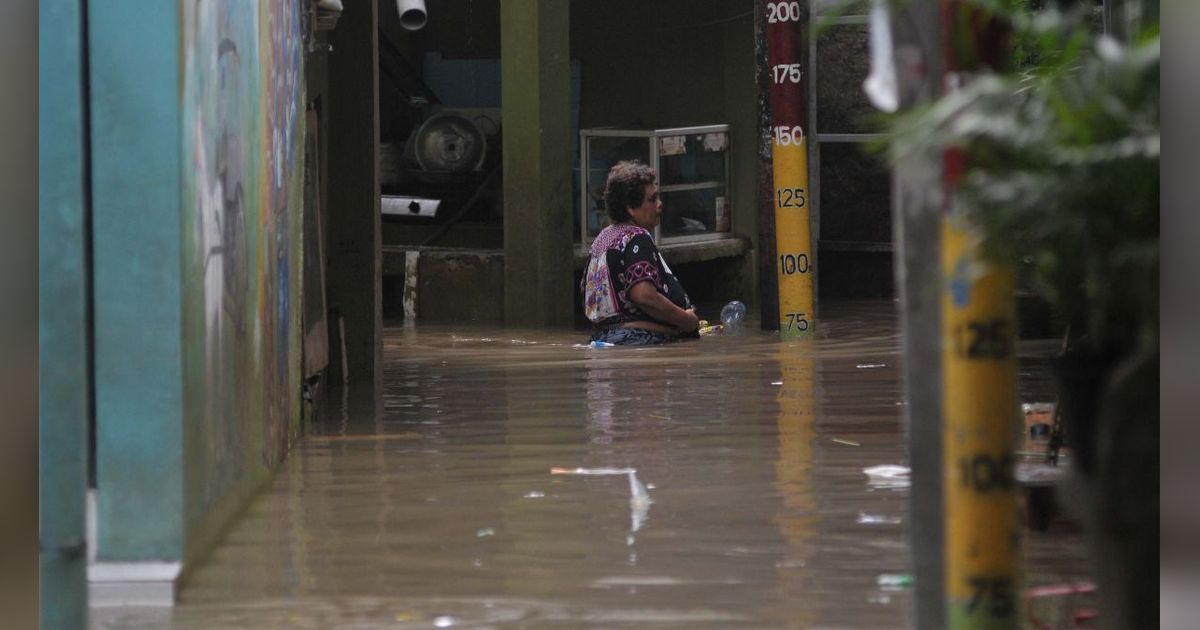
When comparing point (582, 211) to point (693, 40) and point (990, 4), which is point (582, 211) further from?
point (990, 4)

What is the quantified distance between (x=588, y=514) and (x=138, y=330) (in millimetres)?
1961

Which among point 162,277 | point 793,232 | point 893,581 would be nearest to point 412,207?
point 793,232

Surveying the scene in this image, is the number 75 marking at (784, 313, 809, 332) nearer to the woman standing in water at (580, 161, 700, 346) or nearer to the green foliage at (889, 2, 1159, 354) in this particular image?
the woman standing in water at (580, 161, 700, 346)

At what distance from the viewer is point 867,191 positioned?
61.3ft

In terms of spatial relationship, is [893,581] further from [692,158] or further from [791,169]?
[692,158]

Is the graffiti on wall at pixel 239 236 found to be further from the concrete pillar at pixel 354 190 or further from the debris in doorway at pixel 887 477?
the debris in doorway at pixel 887 477

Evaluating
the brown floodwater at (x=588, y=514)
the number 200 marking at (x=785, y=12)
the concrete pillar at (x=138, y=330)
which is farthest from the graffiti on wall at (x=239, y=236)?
the number 200 marking at (x=785, y=12)

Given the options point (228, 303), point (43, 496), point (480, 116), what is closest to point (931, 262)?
point (43, 496)

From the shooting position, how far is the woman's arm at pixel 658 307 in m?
13.3

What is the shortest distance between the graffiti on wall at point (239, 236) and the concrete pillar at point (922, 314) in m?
3.01

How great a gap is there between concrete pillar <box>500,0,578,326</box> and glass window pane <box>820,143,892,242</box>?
3330mm

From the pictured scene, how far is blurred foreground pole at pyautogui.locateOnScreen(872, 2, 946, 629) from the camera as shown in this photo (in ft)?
11.5

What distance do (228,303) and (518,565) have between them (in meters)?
1.61

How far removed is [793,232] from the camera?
48.5 ft
